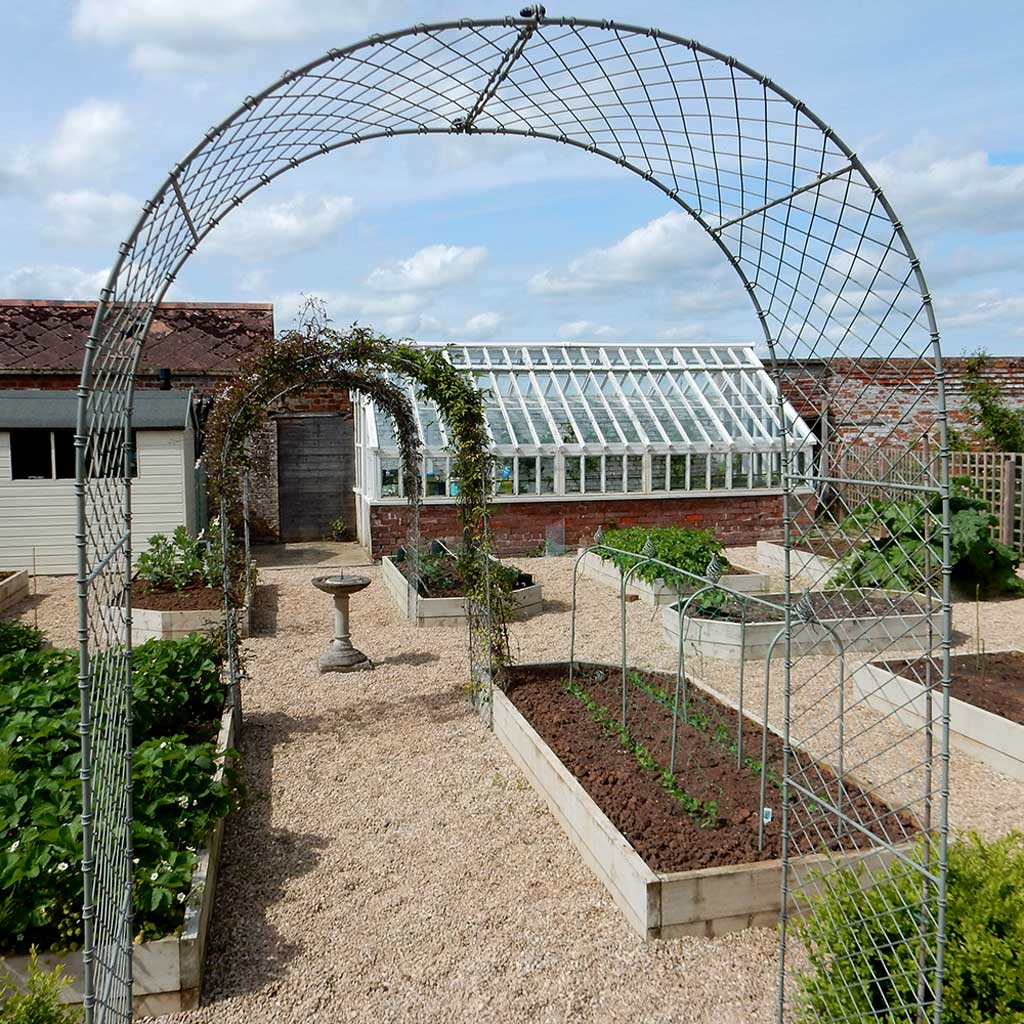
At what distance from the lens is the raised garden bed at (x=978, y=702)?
575 cm

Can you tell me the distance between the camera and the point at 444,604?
976cm

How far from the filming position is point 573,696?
257 inches

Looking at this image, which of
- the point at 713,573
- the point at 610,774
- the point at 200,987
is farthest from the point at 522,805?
the point at 713,573

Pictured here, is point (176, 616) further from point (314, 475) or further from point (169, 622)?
point (314, 475)

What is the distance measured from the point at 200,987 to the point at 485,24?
3.79m

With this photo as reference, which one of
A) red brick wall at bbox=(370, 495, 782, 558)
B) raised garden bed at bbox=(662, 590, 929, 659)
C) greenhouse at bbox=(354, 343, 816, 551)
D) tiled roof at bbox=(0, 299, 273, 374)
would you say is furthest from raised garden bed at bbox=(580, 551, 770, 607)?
tiled roof at bbox=(0, 299, 273, 374)

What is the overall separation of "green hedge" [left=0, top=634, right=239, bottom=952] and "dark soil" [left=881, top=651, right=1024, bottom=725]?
176 inches

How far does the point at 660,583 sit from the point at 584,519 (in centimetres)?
384

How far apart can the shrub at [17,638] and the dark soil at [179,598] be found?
4.39 ft

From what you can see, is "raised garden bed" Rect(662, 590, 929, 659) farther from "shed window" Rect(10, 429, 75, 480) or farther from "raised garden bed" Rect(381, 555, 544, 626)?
"shed window" Rect(10, 429, 75, 480)

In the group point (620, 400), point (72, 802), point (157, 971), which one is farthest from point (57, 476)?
point (157, 971)

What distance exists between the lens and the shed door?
1636cm

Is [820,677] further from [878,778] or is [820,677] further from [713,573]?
[878,778]

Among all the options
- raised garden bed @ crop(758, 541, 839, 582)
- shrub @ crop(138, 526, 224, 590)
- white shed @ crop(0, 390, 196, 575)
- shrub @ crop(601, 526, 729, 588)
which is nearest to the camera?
shrub @ crop(138, 526, 224, 590)
